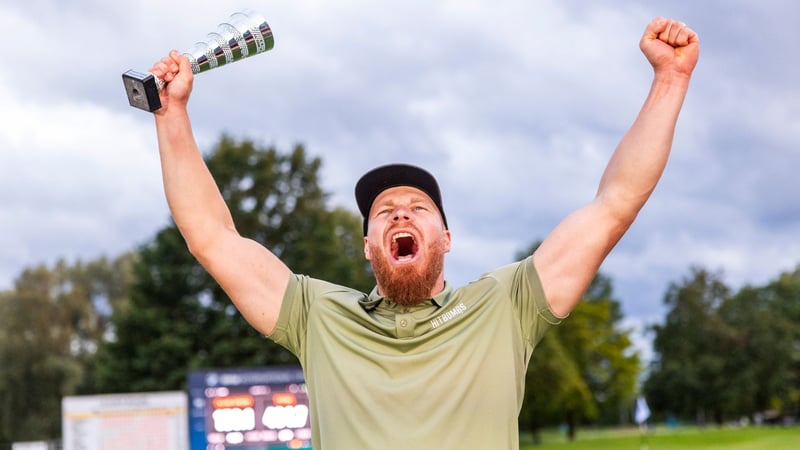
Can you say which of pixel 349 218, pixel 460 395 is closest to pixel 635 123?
pixel 460 395

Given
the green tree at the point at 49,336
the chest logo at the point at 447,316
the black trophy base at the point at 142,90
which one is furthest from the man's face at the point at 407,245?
the green tree at the point at 49,336

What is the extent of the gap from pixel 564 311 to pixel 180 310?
31632 millimetres

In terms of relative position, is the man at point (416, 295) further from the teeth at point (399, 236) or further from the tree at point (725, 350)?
the tree at point (725, 350)

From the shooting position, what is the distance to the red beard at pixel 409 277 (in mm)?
3029

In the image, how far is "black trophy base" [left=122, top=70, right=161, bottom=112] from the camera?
9.80 ft

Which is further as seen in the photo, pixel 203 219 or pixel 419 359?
pixel 203 219

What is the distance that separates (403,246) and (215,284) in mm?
31522

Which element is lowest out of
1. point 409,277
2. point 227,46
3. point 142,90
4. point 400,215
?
point 409,277

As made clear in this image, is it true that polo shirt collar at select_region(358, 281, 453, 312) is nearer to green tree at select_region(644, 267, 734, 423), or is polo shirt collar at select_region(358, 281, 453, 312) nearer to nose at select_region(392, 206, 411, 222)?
nose at select_region(392, 206, 411, 222)

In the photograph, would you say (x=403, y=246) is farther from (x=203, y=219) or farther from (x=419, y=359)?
(x=203, y=219)

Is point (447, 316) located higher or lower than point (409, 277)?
lower

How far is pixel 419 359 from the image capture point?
2852 millimetres

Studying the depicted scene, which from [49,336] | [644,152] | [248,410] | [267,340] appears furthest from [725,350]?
[644,152]

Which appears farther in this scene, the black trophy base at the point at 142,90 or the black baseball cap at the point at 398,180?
the black baseball cap at the point at 398,180
